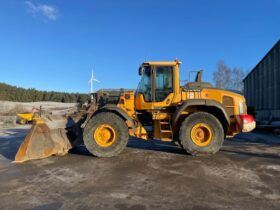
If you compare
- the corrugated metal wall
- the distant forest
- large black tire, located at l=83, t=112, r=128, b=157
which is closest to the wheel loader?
large black tire, located at l=83, t=112, r=128, b=157

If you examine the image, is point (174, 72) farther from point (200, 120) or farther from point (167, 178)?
point (167, 178)

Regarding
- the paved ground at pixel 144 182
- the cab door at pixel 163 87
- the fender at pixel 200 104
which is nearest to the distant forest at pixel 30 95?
the cab door at pixel 163 87

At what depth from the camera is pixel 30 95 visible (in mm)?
52094

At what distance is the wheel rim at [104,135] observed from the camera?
274 inches

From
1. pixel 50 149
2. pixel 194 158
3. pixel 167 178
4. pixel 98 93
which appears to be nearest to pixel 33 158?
pixel 50 149

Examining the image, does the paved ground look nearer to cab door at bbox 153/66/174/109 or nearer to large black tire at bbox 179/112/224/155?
large black tire at bbox 179/112/224/155

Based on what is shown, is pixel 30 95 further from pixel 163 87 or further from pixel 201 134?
pixel 201 134

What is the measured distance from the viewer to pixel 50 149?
6.89 metres

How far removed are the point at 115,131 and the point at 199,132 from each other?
2272mm

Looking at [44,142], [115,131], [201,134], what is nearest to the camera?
[44,142]

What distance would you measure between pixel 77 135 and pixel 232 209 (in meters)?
4.87

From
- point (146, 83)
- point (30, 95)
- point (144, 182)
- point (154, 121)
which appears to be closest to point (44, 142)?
point (154, 121)

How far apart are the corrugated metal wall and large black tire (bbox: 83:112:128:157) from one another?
8.58 m

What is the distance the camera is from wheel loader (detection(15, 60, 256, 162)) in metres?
6.90
